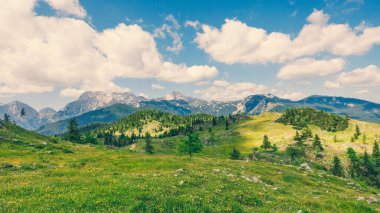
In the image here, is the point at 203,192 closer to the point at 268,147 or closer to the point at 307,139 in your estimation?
the point at 268,147

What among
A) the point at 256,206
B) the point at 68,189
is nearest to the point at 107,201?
the point at 68,189

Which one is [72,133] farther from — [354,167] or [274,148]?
[354,167]

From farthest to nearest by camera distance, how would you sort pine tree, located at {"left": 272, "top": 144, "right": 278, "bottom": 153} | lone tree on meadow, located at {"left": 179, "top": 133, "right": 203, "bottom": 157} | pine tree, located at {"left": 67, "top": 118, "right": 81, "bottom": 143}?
1. pine tree, located at {"left": 272, "top": 144, "right": 278, "bottom": 153}
2. pine tree, located at {"left": 67, "top": 118, "right": 81, "bottom": 143}
3. lone tree on meadow, located at {"left": 179, "top": 133, "right": 203, "bottom": 157}

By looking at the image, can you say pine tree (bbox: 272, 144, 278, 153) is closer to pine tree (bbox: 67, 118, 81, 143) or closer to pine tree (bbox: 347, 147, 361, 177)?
pine tree (bbox: 347, 147, 361, 177)

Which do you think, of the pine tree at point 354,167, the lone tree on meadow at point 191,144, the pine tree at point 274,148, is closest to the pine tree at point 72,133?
the lone tree on meadow at point 191,144

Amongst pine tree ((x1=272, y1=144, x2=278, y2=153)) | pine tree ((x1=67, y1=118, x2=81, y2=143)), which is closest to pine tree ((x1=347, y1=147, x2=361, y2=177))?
pine tree ((x1=272, y1=144, x2=278, y2=153))

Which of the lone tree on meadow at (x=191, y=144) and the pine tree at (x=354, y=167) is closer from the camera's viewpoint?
the lone tree on meadow at (x=191, y=144)

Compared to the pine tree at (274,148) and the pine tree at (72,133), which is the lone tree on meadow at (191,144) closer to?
the pine tree at (72,133)

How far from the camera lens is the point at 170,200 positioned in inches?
603

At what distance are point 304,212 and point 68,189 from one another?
1798cm

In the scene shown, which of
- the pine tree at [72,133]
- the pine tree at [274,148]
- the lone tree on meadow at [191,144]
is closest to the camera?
the lone tree on meadow at [191,144]

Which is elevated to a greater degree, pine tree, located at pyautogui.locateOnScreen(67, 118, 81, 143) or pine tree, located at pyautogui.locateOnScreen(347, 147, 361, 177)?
pine tree, located at pyautogui.locateOnScreen(67, 118, 81, 143)

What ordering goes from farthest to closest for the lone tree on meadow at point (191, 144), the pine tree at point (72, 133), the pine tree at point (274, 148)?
the pine tree at point (274, 148) → the pine tree at point (72, 133) → the lone tree on meadow at point (191, 144)

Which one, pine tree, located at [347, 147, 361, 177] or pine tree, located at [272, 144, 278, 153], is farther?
pine tree, located at [272, 144, 278, 153]
